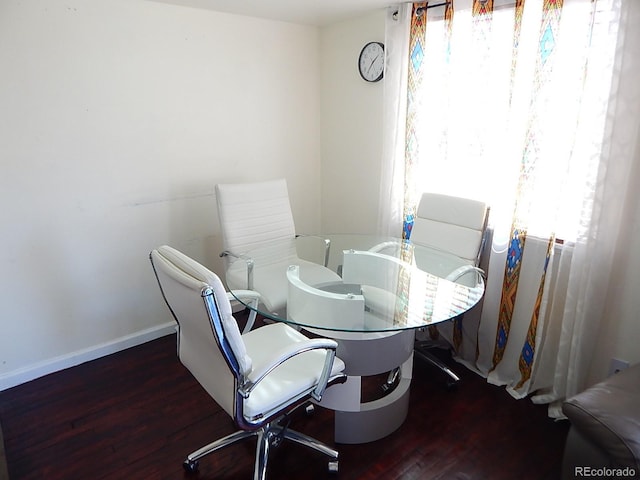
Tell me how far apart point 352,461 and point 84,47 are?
259 centimetres

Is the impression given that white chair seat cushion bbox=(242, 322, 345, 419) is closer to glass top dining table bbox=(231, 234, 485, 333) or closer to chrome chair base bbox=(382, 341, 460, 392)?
glass top dining table bbox=(231, 234, 485, 333)

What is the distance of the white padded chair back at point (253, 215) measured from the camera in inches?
105

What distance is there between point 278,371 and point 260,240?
4.09 feet

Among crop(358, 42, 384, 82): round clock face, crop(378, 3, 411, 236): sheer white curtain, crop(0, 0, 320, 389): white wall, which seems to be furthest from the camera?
crop(358, 42, 384, 82): round clock face

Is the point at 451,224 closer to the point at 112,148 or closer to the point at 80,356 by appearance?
the point at 112,148

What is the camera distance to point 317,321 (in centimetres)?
181

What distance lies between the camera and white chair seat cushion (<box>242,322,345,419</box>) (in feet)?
5.14

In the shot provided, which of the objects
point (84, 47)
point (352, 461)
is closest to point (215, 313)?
point (352, 461)

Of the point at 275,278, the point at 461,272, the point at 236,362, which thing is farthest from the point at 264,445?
the point at 461,272

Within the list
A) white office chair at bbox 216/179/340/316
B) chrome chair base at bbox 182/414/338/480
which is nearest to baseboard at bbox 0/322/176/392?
white office chair at bbox 216/179/340/316

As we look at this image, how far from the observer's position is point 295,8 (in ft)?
9.00
